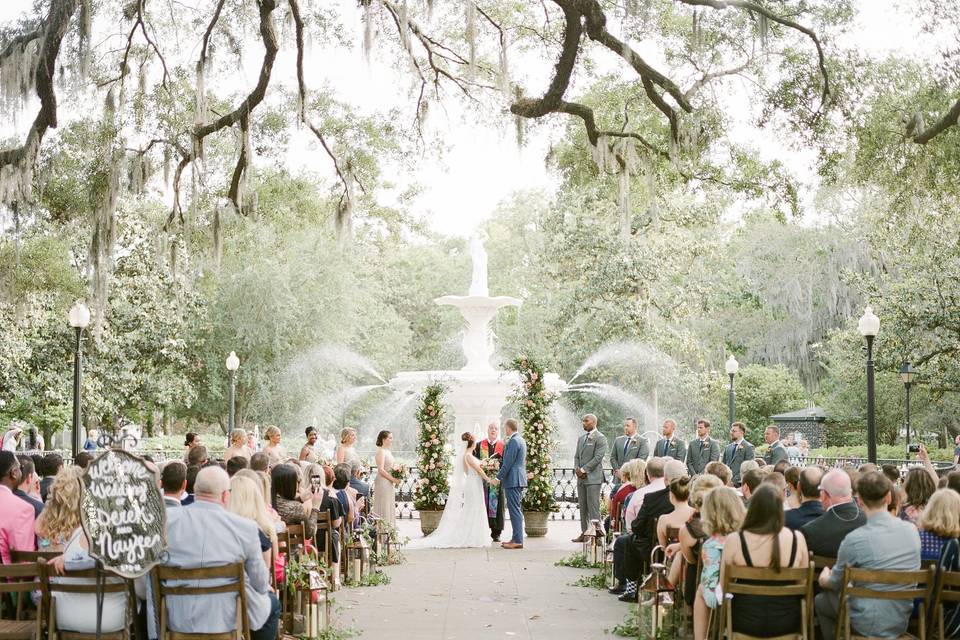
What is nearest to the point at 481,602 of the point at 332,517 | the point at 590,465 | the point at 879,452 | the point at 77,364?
the point at 332,517

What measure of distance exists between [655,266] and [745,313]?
44.0ft

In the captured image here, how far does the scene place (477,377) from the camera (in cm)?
1756

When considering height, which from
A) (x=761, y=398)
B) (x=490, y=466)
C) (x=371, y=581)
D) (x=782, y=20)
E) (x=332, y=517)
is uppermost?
(x=782, y=20)

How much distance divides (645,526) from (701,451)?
5642 millimetres

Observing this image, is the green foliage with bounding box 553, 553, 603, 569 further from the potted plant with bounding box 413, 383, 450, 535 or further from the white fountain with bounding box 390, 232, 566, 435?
the white fountain with bounding box 390, 232, 566, 435

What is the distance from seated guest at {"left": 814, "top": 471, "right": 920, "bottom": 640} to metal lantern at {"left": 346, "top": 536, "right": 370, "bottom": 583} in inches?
249

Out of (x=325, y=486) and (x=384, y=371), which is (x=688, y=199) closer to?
(x=384, y=371)

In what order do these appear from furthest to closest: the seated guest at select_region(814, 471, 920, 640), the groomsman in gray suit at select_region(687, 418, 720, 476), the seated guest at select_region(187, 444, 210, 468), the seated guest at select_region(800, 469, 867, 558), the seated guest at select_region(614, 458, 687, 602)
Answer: the groomsman in gray suit at select_region(687, 418, 720, 476)
the seated guest at select_region(187, 444, 210, 468)
the seated guest at select_region(614, 458, 687, 602)
the seated guest at select_region(800, 469, 867, 558)
the seated guest at select_region(814, 471, 920, 640)

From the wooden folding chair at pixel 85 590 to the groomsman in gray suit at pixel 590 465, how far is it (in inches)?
360

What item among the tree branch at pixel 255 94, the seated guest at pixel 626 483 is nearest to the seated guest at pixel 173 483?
the seated guest at pixel 626 483

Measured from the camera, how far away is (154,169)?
14.4 metres

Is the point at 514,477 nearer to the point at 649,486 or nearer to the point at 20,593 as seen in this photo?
the point at 649,486

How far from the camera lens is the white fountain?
17453 millimetres

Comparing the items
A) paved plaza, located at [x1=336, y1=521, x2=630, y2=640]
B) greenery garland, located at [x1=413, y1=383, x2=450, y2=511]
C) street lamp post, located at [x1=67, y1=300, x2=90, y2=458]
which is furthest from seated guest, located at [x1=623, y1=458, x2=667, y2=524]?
street lamp post, located at [x1=67, y1=300, x2=90, y2=458]
